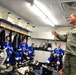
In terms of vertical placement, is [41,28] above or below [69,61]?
above

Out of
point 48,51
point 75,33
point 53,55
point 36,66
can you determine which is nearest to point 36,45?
point 48,51

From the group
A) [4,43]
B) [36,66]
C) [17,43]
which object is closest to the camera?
[4,43]

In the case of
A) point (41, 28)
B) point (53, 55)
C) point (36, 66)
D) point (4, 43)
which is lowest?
point (36, 66)

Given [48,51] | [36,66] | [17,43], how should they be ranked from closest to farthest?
[36,66]
[17,43]
[48,51]

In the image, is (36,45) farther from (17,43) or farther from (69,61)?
(69,61)

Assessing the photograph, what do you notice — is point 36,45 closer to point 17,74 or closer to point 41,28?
point 41,28

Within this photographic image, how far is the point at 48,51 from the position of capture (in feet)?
28.9

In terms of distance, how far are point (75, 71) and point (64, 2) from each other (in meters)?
3.00

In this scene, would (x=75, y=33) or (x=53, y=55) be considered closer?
(x=75, y=33)

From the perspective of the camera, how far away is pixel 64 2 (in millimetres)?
4406

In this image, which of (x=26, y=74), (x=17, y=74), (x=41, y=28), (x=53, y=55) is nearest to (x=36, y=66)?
(x=53, y=55)

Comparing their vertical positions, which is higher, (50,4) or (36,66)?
(50,4)

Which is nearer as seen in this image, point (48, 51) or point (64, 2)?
point (64, 2)

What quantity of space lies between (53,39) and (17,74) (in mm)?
5180
